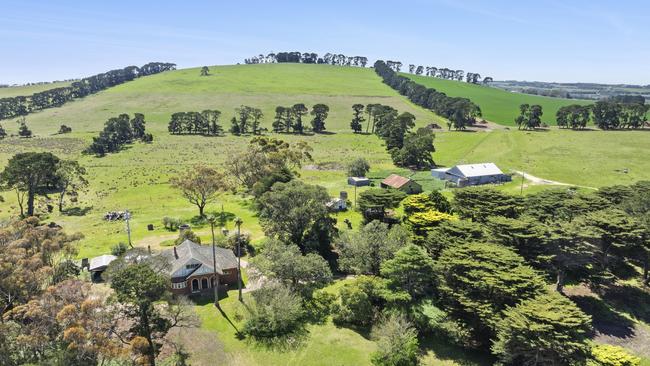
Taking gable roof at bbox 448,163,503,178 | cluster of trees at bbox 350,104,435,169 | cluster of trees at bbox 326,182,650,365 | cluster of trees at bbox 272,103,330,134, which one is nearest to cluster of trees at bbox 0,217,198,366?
cluster of trees at bbox 326,182,650,365

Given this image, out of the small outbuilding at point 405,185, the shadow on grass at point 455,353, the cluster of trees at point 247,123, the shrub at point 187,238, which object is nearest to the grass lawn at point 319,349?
the shadow on grass at point 455,353

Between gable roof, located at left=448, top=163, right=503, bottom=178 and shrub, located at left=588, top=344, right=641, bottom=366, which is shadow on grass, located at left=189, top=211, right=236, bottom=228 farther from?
shrub, located at left=588, top=344, right=641, bottom=366

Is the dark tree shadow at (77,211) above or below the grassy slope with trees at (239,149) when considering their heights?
below

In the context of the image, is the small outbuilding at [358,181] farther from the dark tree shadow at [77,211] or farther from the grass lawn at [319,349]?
the dark tree shadow at [77,211]

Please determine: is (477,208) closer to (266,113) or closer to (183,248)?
(183,248)

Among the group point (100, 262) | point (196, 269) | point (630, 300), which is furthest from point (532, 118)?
point (100, 262)

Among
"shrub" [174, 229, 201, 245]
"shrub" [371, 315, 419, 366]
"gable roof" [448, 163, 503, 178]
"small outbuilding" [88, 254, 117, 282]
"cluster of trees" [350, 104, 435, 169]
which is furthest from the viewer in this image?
"cluster of trees" [350, 104, 435, 169]

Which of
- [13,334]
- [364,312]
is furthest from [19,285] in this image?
[364,312]

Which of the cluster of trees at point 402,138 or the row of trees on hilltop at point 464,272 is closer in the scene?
the row of trees on hilltop at point 464,272

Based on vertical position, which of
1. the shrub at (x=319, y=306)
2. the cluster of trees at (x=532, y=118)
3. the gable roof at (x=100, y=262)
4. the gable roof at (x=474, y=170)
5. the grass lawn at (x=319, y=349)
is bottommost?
the grass lawn at (x=319, y=349)
